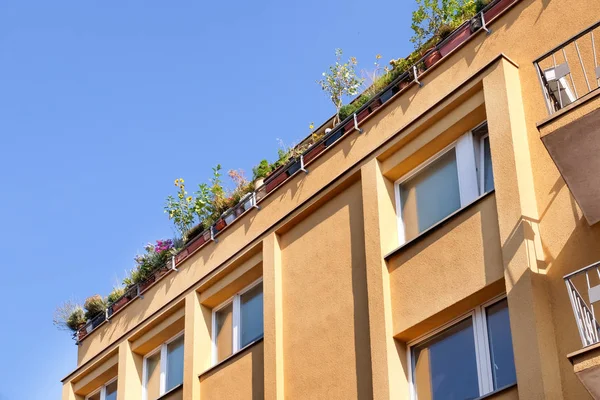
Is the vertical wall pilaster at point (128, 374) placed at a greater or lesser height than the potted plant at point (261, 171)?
lesser

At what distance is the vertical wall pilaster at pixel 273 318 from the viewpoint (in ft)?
48.8

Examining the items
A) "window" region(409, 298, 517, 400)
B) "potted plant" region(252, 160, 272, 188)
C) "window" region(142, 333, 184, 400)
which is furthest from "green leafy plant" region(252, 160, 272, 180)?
"window" region(409, 298, 517, 400)

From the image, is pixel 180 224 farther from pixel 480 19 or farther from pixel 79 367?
pixel 480 19

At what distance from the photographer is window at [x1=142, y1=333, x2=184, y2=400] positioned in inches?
730

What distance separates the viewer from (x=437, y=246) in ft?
42.5

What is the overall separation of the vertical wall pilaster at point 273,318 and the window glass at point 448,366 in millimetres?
2413

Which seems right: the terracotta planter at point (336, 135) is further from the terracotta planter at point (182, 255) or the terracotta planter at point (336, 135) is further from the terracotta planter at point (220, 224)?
the terracotta planter at point (182, 255)

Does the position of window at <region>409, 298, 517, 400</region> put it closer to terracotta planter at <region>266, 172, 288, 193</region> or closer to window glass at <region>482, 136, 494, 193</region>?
window glass at <region>482, 136, 494, 193</region>

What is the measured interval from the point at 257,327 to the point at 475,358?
201 inches

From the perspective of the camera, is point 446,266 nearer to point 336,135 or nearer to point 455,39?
point 455,39

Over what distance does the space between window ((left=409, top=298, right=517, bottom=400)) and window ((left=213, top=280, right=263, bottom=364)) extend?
4004 mm

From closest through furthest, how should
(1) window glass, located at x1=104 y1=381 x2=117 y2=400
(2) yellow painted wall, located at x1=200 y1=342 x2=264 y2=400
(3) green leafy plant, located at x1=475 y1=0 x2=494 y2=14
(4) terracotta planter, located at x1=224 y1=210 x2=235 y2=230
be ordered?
→ (3) green leafy plant, located at x1=475 y1=0 x2=494 y2=14, (2) yellow painted wall, located at x1=200 y1=342 x2=264 y2=400, (4) terracotta planter, located at x1=224 y1=210 x2=235 y2=230, (1) window glass, located at x1=104 y1=381 x2=117 y2=400

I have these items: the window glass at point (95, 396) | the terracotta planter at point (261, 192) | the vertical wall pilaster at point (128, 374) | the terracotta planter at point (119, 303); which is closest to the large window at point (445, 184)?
the terracotta planter at point (261, 192)

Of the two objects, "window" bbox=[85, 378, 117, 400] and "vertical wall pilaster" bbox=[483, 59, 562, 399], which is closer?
"vertical wall pilaster" bbox=[483, 59, 562, 399]
